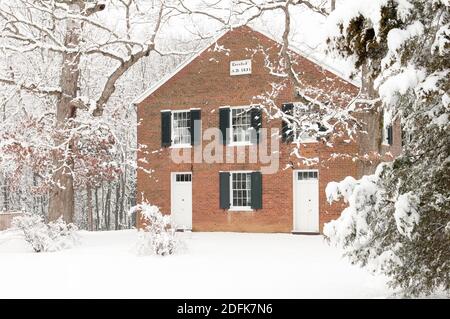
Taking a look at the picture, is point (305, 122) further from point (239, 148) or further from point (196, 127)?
point (196, 127)

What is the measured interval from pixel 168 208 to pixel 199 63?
567 centimetres

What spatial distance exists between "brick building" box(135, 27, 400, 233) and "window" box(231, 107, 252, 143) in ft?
0.12

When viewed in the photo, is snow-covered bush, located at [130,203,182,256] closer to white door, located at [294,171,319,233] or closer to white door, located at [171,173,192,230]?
white door, located at [294,171,319,233]

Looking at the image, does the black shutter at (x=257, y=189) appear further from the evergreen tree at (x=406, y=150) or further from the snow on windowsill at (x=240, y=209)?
the evergreen tree at (x=406, y=150)

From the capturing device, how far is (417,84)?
7.39 meters

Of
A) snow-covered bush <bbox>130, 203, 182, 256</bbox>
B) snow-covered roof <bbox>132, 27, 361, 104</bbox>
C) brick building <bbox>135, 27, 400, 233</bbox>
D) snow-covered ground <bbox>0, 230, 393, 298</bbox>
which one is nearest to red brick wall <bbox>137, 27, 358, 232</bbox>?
brick building <bbox>135, 27, 400, 233</bbox>

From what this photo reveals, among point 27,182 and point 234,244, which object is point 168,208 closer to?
point 234,244

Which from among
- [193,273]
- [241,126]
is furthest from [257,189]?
[193,273]

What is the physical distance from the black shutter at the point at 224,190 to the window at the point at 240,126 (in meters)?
1.35

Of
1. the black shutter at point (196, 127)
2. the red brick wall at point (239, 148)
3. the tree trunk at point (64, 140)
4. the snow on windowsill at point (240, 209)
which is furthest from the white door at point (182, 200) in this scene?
the tree trunk at point (64, 140)

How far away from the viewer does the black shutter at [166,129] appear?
81.4 feet

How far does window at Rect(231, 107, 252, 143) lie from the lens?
77.2ft
